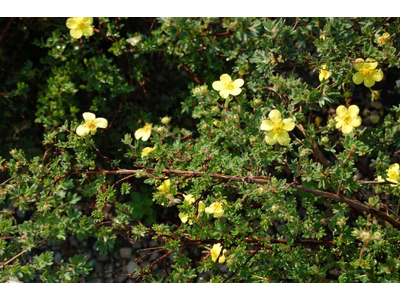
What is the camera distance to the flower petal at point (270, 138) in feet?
7.02

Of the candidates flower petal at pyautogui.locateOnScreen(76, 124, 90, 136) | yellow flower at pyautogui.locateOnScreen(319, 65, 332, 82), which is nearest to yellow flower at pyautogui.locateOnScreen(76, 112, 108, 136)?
flower petal at pyautogui.locateOnScreen(76, 124, 90, 136)

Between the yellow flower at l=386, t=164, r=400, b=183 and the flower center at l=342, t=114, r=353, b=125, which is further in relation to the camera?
the flower center at l=342, t=114, r=353, b=125

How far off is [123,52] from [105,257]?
50.4 inches

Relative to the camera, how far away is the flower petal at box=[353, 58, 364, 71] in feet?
7.71

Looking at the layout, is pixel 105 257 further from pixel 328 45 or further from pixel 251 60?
pixel 328 45

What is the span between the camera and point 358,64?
7.77 feet

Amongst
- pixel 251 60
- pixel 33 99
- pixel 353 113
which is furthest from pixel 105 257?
pixel 353 113

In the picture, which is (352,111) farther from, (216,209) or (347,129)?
(216,209)

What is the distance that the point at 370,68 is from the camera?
7.78 ft

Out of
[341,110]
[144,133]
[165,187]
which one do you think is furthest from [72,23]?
[341,110]

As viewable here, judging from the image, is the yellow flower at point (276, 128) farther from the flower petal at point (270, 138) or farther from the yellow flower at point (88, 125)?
the yellow flower at point (88, 125)

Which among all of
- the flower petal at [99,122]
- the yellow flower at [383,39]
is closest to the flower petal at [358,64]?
the yellow flower at [383,39]

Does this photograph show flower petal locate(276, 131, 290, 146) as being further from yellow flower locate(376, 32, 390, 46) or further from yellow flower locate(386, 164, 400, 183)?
yellow flower locate(376, 32, 390, 46)

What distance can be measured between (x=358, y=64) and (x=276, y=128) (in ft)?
1.88
